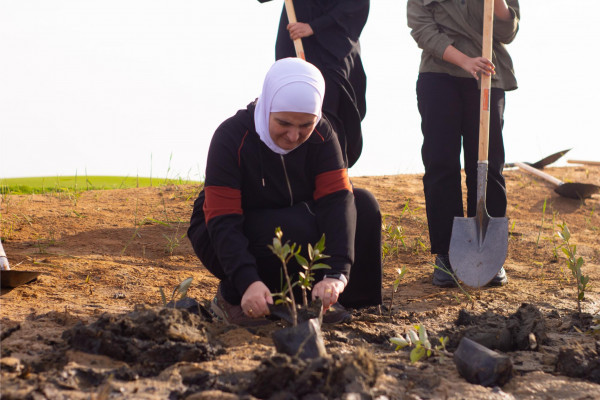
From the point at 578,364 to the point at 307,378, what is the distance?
1.17m

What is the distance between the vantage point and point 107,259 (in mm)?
4363

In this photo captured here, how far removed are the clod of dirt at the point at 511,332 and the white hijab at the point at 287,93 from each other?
1.14 meters

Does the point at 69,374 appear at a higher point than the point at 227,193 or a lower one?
lower

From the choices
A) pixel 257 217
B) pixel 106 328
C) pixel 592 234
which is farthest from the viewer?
pixel 592 234

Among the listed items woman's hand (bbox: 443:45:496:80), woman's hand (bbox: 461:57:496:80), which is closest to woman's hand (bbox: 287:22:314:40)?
woman's hand (bbox: 443:45:496:80)

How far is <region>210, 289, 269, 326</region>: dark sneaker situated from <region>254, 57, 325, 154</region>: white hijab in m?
0.78

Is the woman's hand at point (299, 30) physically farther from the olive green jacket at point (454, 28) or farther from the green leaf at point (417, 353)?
the green leaf at point (417, 353)

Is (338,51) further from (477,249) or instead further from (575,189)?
(575,189)

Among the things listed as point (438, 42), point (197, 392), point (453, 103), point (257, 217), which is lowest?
point (197, 392)

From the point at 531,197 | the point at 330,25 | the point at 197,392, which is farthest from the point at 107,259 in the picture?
the point at 531,197

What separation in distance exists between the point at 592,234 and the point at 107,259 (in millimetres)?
4370

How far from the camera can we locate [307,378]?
2.06 m

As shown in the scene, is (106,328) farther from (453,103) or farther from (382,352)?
(453,103)

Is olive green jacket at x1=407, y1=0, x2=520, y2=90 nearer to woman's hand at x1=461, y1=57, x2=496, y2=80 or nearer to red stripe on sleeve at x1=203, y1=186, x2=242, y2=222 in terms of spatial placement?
woman's hand at x1=461, y1=57, x2=496, y2=80
